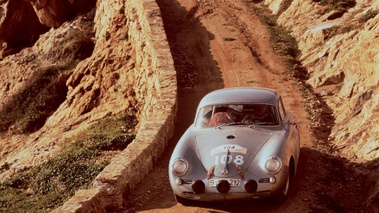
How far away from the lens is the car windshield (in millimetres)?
13344

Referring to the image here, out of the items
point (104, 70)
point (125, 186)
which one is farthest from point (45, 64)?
point (125, 186)

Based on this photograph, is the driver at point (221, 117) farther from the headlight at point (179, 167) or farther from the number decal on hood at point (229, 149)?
the headlight at point (179, 167)

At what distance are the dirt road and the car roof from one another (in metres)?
1.63

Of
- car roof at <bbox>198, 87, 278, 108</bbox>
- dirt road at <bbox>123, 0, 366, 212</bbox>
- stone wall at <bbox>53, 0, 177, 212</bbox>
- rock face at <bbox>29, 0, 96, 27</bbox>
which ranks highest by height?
car roof at <bbox>198, 87, 278, 108</bbox>

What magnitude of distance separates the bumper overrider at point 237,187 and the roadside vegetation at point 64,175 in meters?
5.27

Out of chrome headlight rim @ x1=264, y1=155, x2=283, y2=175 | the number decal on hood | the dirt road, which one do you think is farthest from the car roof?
chrome headlight rim @ x1=264, y1=155, x2=283, y2=175

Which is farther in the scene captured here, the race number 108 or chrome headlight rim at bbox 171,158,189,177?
chrome headlight rim at bbox 171,158,189,177

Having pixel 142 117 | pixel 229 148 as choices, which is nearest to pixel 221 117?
pixel 229 148

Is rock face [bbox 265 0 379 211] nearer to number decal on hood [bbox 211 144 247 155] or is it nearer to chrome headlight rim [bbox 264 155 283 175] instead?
chrome headlight rim [bbox 264 155 283 175]

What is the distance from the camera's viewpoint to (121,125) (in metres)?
21.7

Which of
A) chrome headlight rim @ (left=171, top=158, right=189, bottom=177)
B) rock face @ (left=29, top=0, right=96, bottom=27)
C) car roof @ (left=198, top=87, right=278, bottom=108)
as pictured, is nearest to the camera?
chrome headlight rim @ (left=171, top=158, right=189, bottom=177)

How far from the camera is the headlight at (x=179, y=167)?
12.2 metres

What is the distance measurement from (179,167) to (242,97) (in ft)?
7.22

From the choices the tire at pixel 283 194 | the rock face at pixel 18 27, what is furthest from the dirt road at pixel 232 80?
the rock face at pixel 18 27
